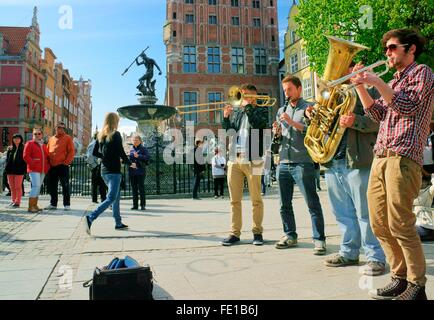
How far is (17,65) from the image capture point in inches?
1639

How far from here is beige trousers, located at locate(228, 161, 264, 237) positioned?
454cm

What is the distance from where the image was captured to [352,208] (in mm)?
3689

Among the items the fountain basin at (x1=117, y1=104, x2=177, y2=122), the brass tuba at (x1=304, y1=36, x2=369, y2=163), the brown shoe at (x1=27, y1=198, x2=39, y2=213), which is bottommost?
the brown shoe at (x1=27, y1=198, x2=39, y2=213)

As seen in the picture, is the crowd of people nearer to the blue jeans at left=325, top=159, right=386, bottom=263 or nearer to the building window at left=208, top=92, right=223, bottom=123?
the blue jeans at left=325, top=159, right=386, bottom=263

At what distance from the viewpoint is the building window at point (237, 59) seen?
39562 millimetres

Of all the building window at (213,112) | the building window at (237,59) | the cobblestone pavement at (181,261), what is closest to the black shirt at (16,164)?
the cobblestone pavement at (181,261)

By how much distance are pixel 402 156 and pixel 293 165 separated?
75.5 inches

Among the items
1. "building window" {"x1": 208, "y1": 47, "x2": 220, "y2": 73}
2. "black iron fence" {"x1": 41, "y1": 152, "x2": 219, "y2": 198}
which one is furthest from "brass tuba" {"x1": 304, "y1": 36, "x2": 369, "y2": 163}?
"building window" {"x1": 208, "y1": 47, "x2": 220, "y2": 73}

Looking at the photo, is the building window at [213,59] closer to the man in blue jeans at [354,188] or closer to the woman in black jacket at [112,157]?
the woman in black jacket at [112,157]

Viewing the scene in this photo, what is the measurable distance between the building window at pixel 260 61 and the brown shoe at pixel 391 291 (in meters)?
39.6

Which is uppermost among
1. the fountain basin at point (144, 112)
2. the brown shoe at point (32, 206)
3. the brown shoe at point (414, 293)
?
the fountain basin at point (144, 112)

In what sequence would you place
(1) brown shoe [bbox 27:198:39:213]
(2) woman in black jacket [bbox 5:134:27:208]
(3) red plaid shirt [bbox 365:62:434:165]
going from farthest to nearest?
(2) woman in black jacket [bbox 5:134:27:208] < (1) brown shoe [bbox 27:198:39:213] < (3) red plaid shirt [bbox 365:62:434:165]

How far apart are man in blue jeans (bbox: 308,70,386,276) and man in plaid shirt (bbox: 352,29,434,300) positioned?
1.73 feet

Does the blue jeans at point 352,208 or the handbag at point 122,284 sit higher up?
the blue jeans at point 352,208
